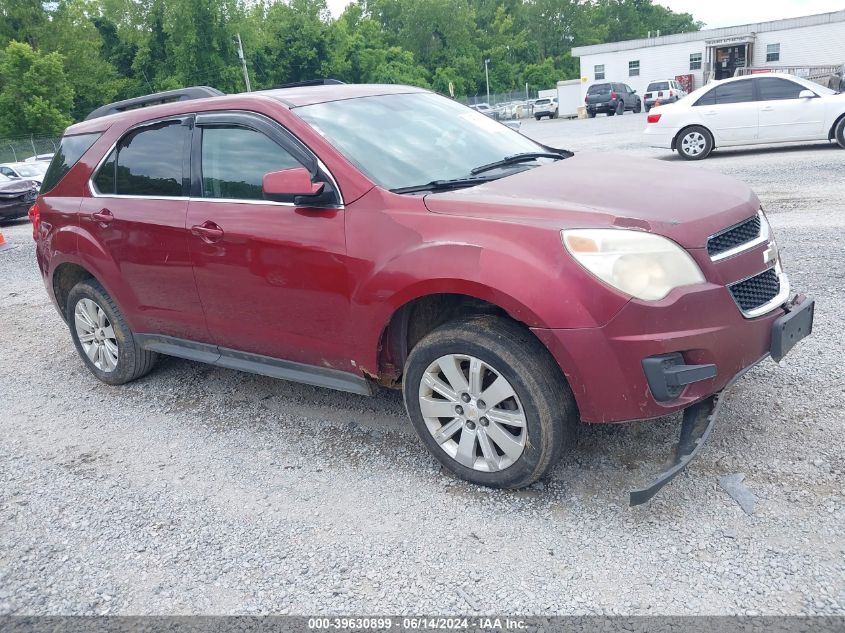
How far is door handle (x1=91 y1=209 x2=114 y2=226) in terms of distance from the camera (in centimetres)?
450

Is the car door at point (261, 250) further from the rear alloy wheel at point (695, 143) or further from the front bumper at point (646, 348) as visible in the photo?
the rear alloy wheel at point (695, 143)

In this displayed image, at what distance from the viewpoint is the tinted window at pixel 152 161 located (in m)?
4.19

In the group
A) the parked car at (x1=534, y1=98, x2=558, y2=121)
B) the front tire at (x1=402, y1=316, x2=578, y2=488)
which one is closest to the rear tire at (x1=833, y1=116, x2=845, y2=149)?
the front tire at (x1=402, y1=316, x2=578, y2=488)

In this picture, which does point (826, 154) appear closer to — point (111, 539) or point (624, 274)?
point (624, 274)

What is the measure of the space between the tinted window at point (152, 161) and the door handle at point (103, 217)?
0.52ft

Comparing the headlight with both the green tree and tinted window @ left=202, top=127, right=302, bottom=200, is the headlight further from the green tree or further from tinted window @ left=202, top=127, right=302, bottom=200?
the green tree

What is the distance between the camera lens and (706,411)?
3029mm

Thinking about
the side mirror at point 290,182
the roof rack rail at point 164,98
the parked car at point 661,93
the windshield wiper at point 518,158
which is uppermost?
the roof rack rail at point 164,98

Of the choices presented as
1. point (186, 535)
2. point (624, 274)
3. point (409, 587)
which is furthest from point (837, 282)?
point (186, 535)

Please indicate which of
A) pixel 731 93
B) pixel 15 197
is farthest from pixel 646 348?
pixel 15 197

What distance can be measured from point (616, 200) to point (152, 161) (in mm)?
2888

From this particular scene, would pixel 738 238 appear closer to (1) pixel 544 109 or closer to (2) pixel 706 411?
(2) pixel 706 411

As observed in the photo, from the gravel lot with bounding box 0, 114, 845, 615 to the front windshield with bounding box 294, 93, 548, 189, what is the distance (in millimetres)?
1465

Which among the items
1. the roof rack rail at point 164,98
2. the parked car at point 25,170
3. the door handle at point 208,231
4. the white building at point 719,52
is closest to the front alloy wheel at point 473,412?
the door handle at point 208,231
